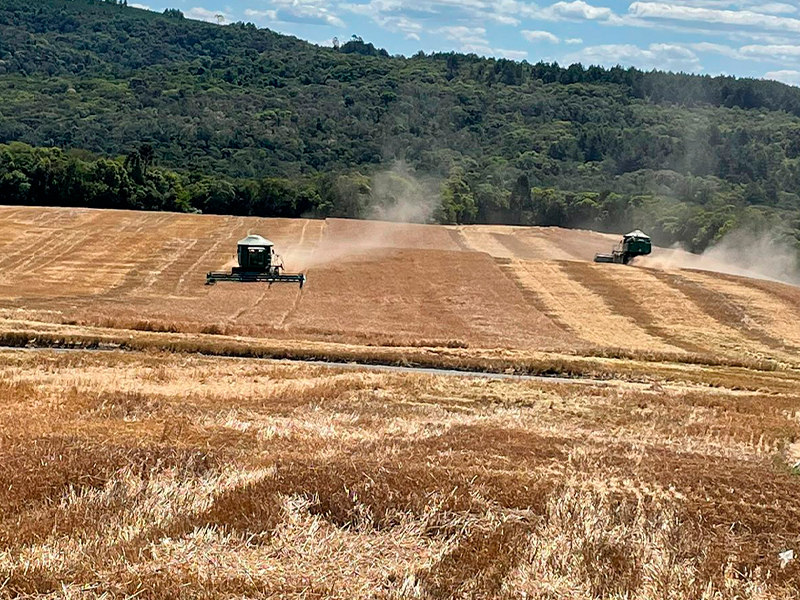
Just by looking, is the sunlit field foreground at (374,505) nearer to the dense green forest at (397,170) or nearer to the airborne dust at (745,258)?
the airborne dust at (745,258)

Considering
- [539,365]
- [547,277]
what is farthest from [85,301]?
[547,277]

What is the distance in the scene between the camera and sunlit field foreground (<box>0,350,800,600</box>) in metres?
10.4

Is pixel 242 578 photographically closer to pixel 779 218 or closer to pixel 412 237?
pixel 412 237

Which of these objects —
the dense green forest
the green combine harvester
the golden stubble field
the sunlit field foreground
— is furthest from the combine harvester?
the dense green forest

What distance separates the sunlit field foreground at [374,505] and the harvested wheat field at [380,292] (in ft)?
73.9

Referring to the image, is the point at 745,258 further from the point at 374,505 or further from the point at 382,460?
the point at 374,505

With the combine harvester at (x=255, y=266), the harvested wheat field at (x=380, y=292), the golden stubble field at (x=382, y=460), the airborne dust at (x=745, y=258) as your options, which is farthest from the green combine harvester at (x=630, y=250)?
the combine harvester at (x=255, y=266)

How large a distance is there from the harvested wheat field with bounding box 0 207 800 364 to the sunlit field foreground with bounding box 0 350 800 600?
22.5 meters

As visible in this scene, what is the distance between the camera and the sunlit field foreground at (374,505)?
10391mm

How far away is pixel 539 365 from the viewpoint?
36.2 meters

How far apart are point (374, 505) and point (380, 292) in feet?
154

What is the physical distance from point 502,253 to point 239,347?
49611 millimetres

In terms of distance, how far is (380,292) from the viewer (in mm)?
59438

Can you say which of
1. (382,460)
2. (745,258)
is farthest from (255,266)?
(745,258)
